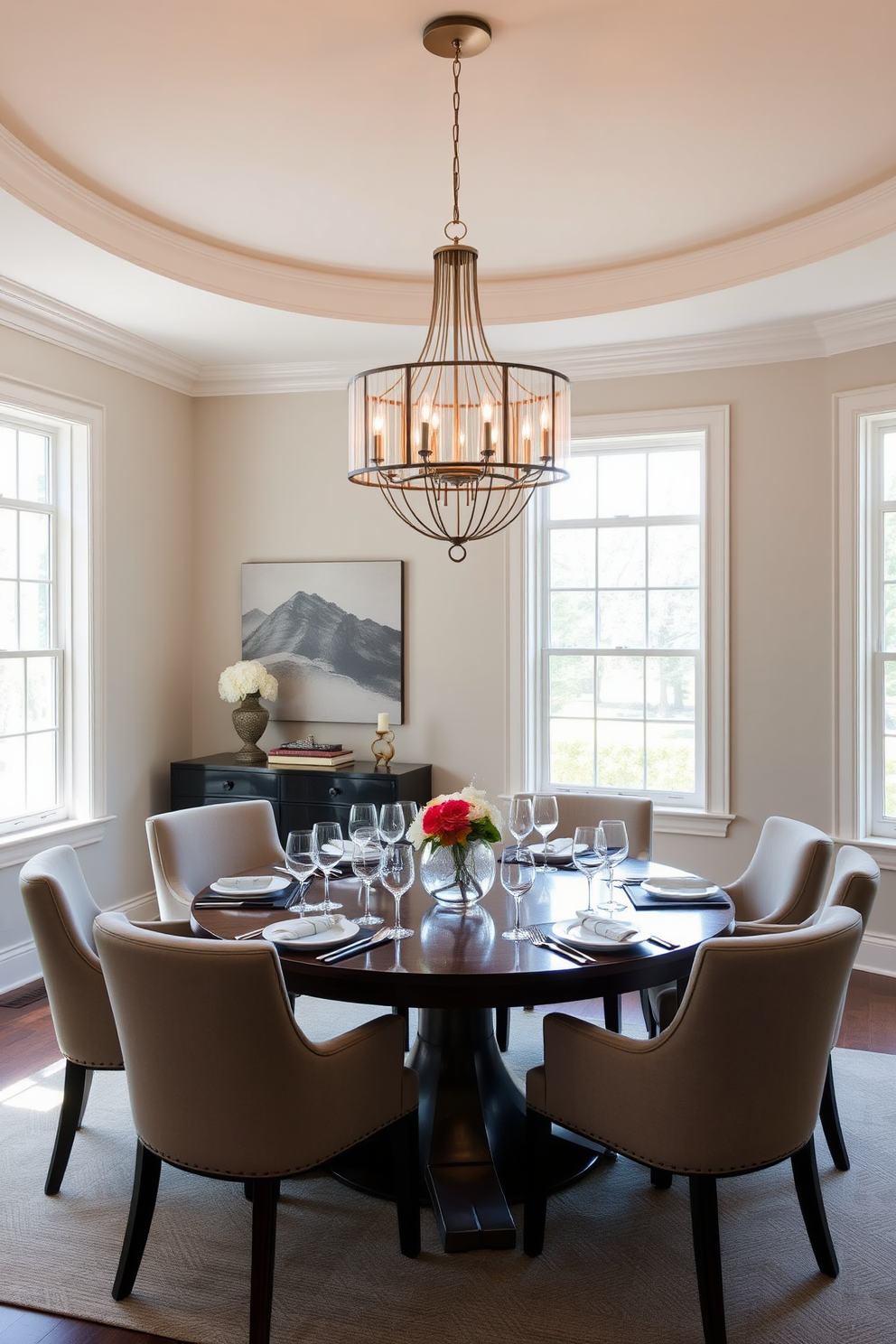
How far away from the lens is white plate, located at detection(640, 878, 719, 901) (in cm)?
276

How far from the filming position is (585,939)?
2365 mm

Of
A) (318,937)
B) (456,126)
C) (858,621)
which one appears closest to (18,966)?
(318,937)

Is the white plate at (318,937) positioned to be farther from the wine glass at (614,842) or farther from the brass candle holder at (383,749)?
the brass candle holder at (383,749)

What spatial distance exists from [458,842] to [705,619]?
2.51 meters

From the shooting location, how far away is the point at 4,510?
13.8 feet

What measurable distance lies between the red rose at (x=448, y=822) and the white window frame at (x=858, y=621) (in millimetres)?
2508

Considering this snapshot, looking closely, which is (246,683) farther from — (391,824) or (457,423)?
(457,423)

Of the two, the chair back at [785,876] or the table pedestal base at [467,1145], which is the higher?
the chair back at [785,876]

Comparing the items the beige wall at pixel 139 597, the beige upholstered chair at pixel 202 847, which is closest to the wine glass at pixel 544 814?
the beige upholstered chair at pixel 202 847

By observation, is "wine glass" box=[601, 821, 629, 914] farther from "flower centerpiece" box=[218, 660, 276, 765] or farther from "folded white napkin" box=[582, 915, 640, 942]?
"flower centerpiece" box=[218, 660, 276, 765]

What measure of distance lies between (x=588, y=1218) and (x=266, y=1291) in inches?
34.6

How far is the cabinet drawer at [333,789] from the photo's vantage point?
15.2ft

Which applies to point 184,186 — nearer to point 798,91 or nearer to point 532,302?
point 532,302

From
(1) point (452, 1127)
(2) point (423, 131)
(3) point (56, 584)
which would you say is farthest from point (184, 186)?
(1) point (452, 1127)
